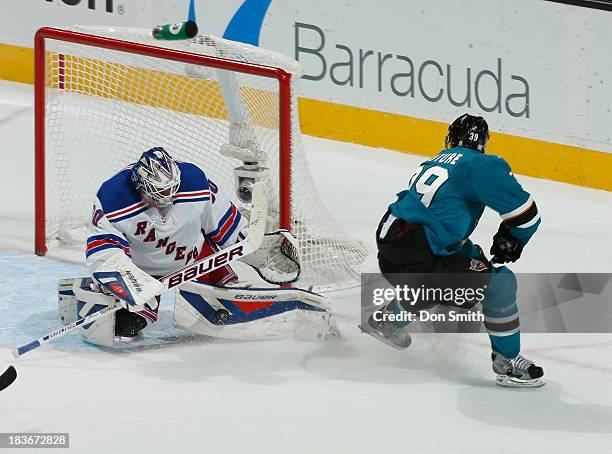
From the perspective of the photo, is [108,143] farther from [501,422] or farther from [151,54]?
[501,422]

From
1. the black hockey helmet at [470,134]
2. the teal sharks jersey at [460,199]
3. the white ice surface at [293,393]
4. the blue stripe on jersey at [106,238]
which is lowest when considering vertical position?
the white ice surface at [293,393]

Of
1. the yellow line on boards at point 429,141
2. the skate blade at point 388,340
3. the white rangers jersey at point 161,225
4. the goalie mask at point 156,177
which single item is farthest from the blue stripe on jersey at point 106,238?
the yellow line on boards at point 429,141

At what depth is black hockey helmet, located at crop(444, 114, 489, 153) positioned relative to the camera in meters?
3.66

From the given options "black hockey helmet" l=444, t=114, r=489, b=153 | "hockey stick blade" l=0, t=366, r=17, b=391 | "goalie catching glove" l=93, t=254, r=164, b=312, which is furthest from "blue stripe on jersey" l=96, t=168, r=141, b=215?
"black hockey helmet" l=444, t=114, r=489, b=153

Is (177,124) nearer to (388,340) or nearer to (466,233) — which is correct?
(388,340)

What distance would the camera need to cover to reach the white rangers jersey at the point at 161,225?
12.6 ft

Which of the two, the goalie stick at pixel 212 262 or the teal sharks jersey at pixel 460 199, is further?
the goalie stick at pixel 212 262

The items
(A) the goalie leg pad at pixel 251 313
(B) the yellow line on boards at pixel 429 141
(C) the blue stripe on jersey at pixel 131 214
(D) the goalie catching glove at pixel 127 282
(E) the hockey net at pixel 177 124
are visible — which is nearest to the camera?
(D) the goalie catching glove at pixel 127 282

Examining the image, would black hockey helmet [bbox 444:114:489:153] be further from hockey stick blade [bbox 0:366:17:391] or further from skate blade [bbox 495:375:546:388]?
hockey stick blade [bbox 0:366:17:391]

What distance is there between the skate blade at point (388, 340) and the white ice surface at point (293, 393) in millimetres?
36

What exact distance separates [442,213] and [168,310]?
1.18 meters

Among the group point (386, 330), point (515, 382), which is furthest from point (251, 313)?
point (515, 382)

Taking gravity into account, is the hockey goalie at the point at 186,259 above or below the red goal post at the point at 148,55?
below

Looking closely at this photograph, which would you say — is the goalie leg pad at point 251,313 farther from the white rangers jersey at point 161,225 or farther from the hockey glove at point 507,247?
the hockey glove at point 507,247
